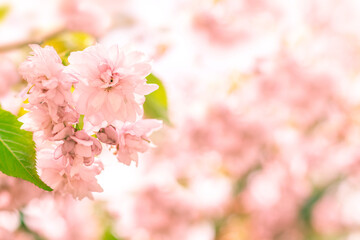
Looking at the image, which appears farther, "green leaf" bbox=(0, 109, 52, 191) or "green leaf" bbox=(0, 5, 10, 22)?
"green leaf" bbox=(0, 5, 10, 22)

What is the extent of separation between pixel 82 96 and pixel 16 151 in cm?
9

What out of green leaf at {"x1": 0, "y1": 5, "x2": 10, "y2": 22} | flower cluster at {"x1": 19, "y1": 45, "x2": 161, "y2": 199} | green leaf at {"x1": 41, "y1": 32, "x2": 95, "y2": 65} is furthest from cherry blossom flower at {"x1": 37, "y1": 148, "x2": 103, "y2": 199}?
green leaf at {"x1": 0, "y1": 5, "x2": 10, "y2": 22}

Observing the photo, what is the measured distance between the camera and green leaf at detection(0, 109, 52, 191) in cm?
40

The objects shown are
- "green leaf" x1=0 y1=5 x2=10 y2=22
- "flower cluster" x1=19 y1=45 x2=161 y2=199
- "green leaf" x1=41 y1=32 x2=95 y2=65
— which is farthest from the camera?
"green leaf" x1=0 y1=5 x2=10 y2=22

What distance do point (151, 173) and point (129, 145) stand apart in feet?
3.87

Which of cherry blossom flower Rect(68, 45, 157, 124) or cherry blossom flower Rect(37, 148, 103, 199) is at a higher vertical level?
cherry blossom flower Rect(68, 45, 157, 124)

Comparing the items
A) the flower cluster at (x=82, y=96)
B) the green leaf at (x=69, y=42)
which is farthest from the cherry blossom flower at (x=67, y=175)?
the green leaf at (x=69, y=42)

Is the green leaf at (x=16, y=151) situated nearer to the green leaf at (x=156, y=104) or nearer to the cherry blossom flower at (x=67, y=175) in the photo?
the cherry blossom flower at (x=67, y=175)

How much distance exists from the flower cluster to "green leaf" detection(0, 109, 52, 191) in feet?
0.05

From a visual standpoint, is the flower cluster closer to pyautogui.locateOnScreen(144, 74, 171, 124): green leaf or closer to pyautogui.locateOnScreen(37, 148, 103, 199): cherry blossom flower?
pyautogui.locateOnScreen(37, 148, 103, 199): cherry blossom flower

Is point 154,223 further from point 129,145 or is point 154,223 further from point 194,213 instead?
point 129,145

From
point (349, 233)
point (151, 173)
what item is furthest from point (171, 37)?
point (349, 233)

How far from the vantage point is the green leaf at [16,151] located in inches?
15.9

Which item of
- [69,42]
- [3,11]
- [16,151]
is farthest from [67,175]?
[3,11]
